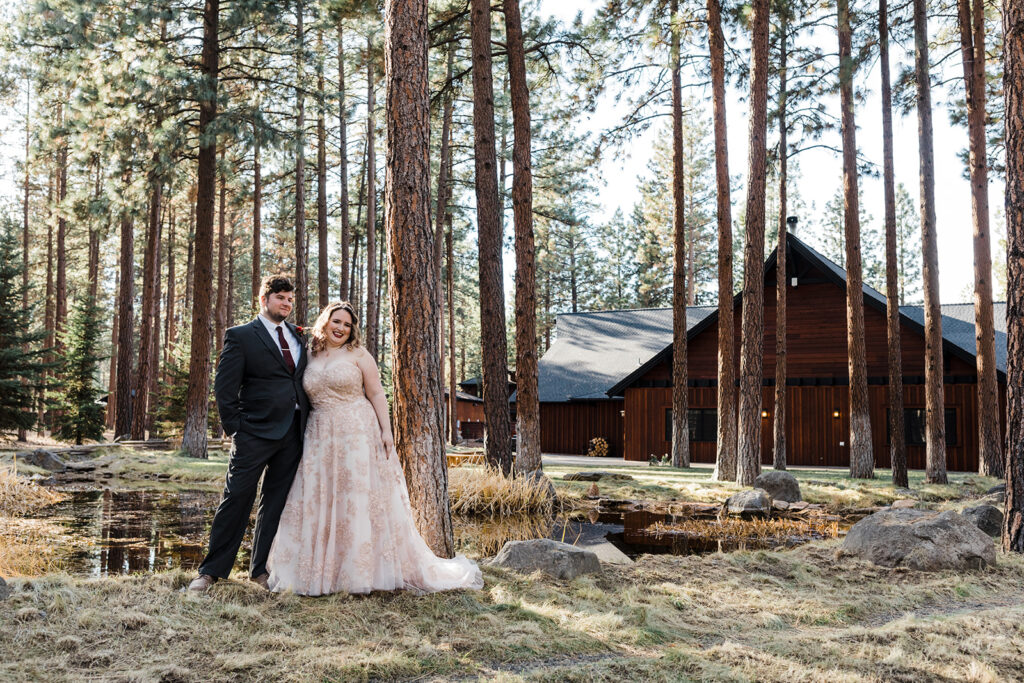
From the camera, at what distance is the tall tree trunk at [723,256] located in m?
15.5

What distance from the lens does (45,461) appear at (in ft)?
48.4

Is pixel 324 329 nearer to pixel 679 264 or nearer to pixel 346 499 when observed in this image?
pixel 346 499

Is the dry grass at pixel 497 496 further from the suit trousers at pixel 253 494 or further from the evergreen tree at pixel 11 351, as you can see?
the evergreen tree at pixel 11 351

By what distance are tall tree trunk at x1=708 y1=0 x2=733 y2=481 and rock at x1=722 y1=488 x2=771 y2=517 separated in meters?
3.74

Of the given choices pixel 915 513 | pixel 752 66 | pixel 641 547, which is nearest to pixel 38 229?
pixel 752 66

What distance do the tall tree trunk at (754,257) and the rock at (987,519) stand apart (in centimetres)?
478

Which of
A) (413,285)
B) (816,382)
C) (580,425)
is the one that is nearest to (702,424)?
(816,382)

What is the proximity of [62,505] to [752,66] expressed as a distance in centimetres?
1348

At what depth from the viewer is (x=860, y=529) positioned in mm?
7457

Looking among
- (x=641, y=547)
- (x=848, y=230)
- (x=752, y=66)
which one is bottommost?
(x=641, y=547)

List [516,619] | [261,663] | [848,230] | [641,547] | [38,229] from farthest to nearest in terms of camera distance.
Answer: [38,229] → [848,230] → [641,547] → [516,619] → [261,663]

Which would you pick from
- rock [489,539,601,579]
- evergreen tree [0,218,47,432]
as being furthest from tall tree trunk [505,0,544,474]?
evergreen tree [0,218,47,432]

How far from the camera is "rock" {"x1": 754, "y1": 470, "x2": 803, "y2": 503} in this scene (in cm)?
1245

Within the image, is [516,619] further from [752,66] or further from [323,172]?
[323,172]
